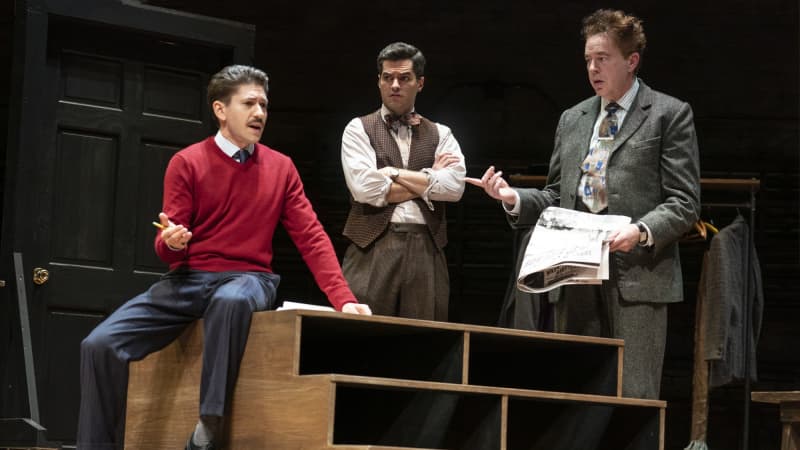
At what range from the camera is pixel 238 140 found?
383 cm

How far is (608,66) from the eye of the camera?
12.6 ft

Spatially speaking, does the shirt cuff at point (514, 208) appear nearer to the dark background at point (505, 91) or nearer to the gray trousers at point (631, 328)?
the gray trousers at point (631, 328)

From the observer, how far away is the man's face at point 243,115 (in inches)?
150

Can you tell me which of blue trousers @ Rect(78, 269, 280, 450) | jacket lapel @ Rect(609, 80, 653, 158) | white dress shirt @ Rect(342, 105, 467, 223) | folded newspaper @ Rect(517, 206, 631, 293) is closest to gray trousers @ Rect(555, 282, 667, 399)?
folded newspaper @ Rect(517, 206, 631, 293)

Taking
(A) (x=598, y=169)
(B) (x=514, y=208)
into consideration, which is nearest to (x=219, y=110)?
(B) (x=514, y=208)

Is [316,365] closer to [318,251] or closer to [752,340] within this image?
[318,251]

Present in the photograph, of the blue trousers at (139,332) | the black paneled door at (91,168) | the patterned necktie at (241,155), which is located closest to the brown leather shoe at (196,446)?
the blue trousers at (139,332)

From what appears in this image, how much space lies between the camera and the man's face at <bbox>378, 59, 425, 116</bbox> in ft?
14.9

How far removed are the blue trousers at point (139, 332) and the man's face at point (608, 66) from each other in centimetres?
128

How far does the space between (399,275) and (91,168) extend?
1936mm

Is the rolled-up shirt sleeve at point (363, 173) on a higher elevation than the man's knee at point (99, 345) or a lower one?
higher

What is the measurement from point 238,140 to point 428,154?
98 cm

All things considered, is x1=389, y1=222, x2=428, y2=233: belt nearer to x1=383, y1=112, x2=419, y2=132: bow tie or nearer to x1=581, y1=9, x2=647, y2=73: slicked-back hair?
x1=383, y1=112, x2=419, y2=132: bow tie

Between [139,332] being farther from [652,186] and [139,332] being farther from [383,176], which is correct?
[652,186]
